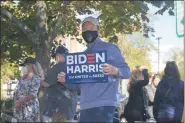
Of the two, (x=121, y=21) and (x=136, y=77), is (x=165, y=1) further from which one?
(x=136, y=77)

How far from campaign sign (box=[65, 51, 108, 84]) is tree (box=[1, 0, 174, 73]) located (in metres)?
9.25

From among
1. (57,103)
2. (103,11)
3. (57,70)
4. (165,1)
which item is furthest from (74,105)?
(103,11)

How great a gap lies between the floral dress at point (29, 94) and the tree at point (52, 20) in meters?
6.87

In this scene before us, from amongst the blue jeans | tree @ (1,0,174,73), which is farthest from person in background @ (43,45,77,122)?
tree @ (1,0,174,73)

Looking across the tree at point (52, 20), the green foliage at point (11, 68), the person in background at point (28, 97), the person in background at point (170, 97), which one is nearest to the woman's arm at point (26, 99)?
the person in background at point (28, 97)

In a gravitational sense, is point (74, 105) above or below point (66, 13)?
below

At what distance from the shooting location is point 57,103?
7.27m

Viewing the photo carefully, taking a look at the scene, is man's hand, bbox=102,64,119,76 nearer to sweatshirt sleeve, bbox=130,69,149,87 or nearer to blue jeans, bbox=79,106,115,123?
blue jeans, bbox=79,106,115,123

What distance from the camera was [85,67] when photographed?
14.9 ft

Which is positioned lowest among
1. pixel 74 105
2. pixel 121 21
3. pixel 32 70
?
pixel 74 105

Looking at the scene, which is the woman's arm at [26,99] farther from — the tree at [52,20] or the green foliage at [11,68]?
the green foliage at [11,68]

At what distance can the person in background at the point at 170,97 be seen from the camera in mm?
7266

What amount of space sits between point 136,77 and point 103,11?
25.9 ft

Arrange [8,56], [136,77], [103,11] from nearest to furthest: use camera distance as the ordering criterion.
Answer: [136,77] < [103,11] < [8,56]
